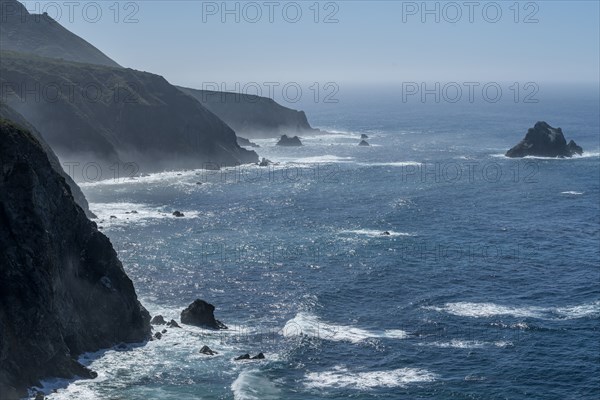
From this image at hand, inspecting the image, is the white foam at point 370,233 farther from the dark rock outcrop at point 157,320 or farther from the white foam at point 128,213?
the dark rock outcrop at point 157,320

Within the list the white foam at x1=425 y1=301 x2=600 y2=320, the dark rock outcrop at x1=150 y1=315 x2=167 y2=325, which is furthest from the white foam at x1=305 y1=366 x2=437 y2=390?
the dark rock outcrop at x1=150 y1=315 x2=167 y2=325

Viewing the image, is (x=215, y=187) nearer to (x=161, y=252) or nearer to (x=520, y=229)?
(x=161, y=252)

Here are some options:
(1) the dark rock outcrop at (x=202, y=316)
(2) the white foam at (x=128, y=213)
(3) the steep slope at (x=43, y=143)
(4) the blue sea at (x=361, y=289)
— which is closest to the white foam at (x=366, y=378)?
(4) the blue sea at (x=361, y=289)

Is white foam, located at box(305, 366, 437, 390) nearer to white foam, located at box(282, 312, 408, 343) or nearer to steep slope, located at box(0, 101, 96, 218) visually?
white foam, located at box(282, 312, 408, 343)

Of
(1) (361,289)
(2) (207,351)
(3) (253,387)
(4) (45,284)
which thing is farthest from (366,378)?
(4) (45,284)

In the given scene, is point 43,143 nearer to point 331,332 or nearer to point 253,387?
point 331,332

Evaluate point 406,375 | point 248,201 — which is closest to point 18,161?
point 406,375
